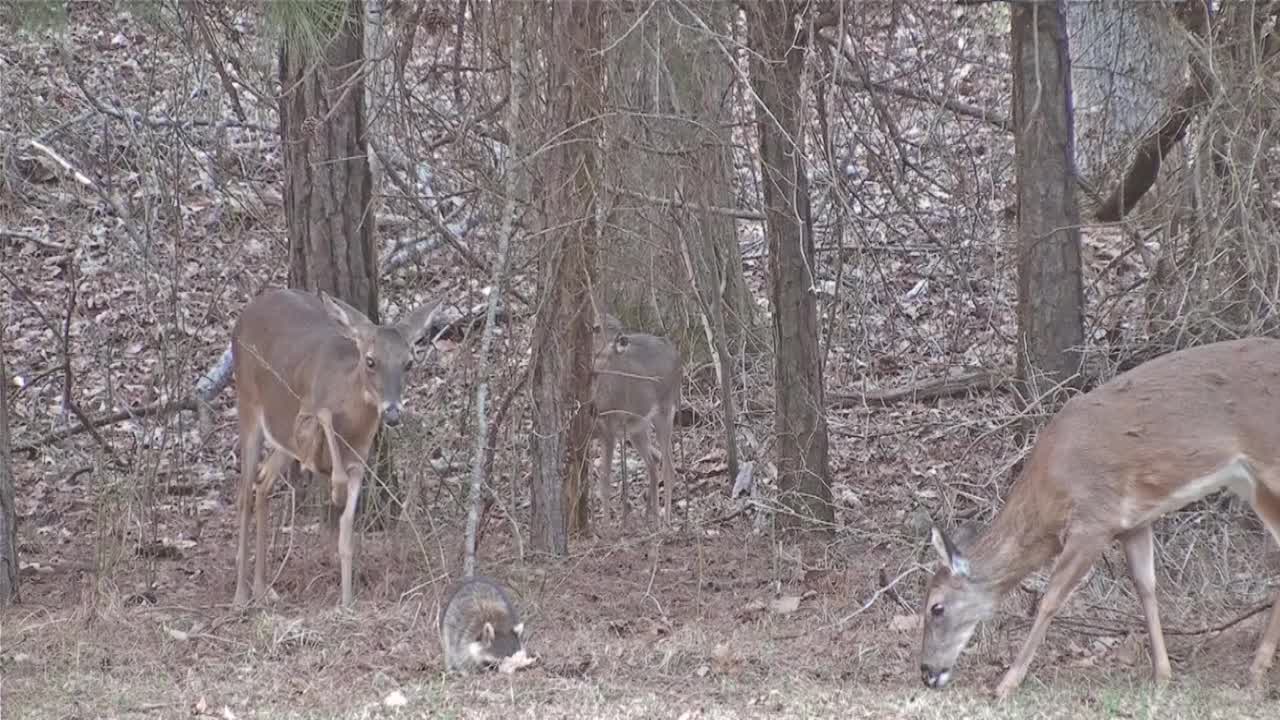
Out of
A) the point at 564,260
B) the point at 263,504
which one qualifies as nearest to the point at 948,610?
the point at 564,260

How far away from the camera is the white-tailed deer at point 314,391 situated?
9141mm

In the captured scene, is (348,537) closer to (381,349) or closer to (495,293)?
(381,349)

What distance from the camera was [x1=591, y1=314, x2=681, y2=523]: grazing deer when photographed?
12055mm

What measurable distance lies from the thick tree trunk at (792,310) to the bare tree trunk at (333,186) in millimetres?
2325

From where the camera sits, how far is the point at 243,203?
1170cm

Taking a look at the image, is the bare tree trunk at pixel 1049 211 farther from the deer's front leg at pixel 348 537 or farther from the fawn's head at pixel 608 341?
the deer's front leg at pixel 348 537

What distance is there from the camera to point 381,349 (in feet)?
29.9

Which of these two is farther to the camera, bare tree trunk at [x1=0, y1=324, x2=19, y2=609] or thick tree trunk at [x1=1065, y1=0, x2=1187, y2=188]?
thick tree trunk at [x1=1065, y1=0, x2=1187, y2=188]

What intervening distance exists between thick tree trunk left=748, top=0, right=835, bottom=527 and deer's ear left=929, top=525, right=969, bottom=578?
1.83 meters

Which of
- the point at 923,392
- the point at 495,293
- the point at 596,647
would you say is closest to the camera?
the point at 596,647

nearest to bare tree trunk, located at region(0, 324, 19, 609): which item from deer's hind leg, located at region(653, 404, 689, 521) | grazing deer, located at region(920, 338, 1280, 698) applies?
deer's hind leg, located at region(653, 404, 689, 521)

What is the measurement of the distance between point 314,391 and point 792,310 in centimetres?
269

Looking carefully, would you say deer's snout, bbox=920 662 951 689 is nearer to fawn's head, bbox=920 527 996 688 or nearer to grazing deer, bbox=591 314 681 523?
fawn's head, bbox=920 527 996 688

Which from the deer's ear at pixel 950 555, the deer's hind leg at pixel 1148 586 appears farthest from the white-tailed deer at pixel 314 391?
the deer's hind leg at pixel 1148 586
